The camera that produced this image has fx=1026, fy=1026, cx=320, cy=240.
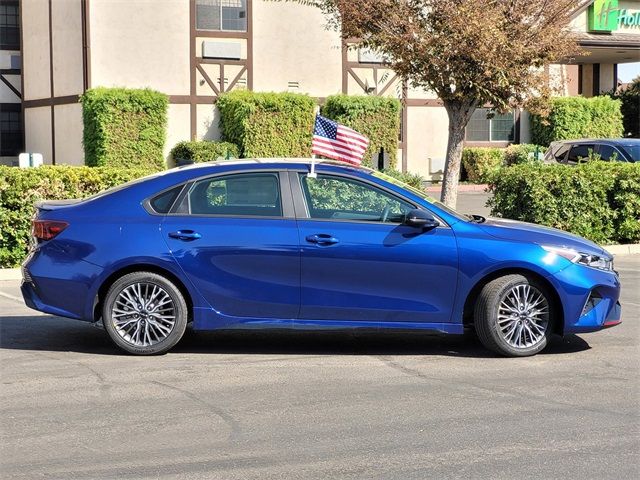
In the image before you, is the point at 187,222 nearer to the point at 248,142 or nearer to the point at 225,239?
the point at 225,239

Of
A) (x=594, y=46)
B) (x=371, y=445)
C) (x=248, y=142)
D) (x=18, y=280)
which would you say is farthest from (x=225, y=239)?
(x=594, y=46)

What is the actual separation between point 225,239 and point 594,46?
1129 inches

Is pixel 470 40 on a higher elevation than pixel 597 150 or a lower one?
higher

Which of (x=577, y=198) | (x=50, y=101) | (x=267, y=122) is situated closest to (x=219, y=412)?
(x=577, y=198)

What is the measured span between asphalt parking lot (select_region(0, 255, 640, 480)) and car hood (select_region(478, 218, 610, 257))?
2.97 feet

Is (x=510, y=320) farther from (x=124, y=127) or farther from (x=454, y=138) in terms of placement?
(x=124, y=127)

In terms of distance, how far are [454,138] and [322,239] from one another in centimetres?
898

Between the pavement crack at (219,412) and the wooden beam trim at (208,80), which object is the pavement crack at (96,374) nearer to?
the pavement crack at (219,412)

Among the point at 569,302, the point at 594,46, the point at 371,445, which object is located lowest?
the point at 371,445

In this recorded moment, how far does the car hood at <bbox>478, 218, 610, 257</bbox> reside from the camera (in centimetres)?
838

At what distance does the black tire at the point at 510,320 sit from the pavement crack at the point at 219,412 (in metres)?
2.51

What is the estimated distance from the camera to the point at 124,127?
1035 inches

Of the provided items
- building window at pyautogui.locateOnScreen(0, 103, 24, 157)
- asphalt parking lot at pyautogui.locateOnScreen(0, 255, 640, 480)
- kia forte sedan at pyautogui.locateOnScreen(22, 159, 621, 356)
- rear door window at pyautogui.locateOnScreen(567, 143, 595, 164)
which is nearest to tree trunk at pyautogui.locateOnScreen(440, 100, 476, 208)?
rear door window at pyautogui.locateOnScreen(567, 143, 595, 164)

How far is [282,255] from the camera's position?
8.20 m
